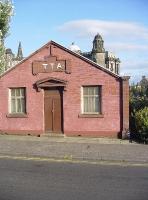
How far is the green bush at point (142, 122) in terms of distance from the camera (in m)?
20.6

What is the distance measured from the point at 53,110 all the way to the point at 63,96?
0.93 m

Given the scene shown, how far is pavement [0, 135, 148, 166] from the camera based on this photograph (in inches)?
627

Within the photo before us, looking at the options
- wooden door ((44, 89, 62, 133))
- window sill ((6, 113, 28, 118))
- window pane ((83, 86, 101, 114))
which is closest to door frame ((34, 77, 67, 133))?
wooden door ((44, 89, 62, 133))

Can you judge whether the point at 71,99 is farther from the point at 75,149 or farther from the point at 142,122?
the point at 75,149

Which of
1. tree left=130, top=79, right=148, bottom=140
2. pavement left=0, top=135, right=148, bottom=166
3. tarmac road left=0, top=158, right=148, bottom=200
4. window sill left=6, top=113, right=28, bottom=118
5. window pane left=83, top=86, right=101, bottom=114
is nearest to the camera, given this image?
tarmac road left=0, top=158, right=148, bottom=200

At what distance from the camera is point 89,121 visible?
22578mm

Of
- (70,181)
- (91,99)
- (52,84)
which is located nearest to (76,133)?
(91,99)

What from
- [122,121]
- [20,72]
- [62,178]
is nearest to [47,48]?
[20,72]

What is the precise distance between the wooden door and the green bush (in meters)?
4.25

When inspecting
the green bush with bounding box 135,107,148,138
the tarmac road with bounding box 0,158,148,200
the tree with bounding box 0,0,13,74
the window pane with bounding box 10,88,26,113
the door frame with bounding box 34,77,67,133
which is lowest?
the tarmac road with bounding box 0,158,148,200

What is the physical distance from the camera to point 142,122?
20797 mm

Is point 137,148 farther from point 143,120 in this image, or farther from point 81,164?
point 81,164

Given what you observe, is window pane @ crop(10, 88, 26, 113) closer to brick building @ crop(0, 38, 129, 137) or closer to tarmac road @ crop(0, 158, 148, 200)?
brick building @ crop(0, 38, 129, 137)

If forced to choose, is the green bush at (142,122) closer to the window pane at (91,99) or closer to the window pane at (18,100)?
the window pane at (91,99)
